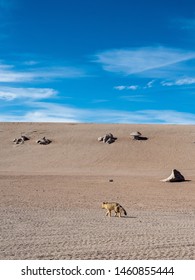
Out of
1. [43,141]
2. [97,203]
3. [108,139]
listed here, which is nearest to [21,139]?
[43,141]

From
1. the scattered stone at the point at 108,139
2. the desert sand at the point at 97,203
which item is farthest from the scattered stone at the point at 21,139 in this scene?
the scattered stone at the point at 108,139

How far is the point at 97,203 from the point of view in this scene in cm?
2227

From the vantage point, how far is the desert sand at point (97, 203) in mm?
12094

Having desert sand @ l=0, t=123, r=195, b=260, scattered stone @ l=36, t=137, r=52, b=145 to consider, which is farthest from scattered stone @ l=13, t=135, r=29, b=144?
scattered stone @ l=36, t=137, r=52, b=145

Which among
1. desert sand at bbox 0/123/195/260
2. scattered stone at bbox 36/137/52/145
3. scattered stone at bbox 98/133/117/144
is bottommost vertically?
desert sand at bbox 0/123/195/260

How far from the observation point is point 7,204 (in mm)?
21609

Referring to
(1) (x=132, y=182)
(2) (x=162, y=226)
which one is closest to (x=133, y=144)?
(1) (x=132, y=182)

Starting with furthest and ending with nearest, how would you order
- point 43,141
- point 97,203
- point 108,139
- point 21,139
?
point 21,139
point 43,141
point 108,139
point 97,203

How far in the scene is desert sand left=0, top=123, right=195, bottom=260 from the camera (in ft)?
39.7

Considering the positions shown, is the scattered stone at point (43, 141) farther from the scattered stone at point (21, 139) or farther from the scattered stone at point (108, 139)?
the scattered stone at point (108, 139)

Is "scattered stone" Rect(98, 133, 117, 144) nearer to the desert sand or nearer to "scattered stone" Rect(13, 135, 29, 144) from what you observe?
the desert sand

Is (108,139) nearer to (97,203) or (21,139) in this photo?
(21,139)
